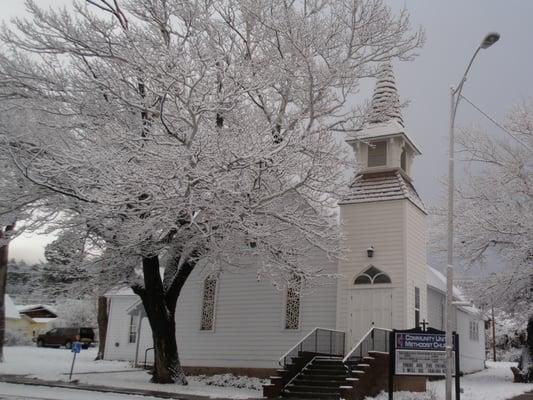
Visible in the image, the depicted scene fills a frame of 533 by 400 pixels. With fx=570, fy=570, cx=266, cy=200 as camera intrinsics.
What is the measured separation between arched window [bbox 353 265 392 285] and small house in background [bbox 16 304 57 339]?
50596 mm

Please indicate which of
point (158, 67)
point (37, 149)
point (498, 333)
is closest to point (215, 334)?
point (37, 149)

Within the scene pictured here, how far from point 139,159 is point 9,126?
526 cm

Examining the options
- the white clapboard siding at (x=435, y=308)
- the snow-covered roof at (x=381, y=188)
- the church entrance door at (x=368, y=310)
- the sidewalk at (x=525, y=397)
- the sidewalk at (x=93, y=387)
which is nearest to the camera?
the sidewalk at (x=93, y=387)

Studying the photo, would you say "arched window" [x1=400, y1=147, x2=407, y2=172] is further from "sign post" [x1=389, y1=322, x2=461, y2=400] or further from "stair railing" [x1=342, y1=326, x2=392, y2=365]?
"sign post" [x1=389, y1=322, x2=461, y2=400]

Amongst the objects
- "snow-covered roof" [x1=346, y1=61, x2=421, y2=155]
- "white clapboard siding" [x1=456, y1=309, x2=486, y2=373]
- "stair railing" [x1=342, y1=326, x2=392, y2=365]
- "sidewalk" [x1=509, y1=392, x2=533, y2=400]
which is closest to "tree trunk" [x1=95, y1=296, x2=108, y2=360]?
"snow-covered roof" [x1=346, y1=61, x2=421, y2=155]

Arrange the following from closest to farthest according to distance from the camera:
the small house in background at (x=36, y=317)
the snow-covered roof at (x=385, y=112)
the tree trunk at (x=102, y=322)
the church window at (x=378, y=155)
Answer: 1. the snow-covered roof at (x=385, y=112)
2. the church window at (x=378, y=155)
3. the tree trunk at (x=102, y=322)
4. the small house in background at (x=36, y=317)

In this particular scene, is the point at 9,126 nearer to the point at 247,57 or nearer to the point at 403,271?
the point at 247,57

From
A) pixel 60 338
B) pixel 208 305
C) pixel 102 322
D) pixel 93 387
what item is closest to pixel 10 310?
pixel 60 338

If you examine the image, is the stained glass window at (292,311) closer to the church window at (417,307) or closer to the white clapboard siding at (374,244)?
the white clapboard siding at (374,244)

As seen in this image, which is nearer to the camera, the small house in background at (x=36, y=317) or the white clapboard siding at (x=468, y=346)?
the white clapboard siding at (x=468, y=346)

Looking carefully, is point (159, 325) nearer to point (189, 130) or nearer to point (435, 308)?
point (189, 130)

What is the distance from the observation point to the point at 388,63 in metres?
21.9

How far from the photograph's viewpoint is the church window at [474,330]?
28766 millimetres

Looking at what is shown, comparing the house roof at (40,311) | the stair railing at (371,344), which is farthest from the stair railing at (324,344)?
the house roof at (40,311)
